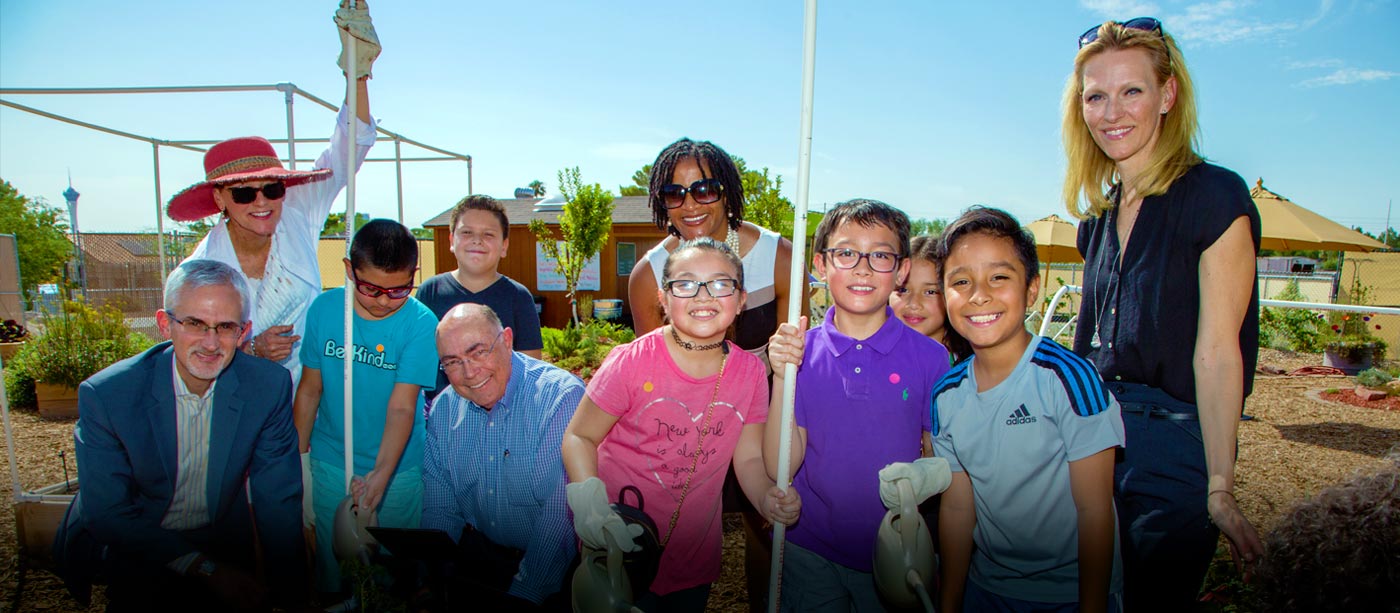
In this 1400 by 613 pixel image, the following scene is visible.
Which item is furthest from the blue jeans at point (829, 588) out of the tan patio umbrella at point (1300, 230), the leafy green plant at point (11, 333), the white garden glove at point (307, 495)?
the tan patio umbrella at point (1300, 230)

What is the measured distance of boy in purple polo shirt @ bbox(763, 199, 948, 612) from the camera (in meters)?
2.11

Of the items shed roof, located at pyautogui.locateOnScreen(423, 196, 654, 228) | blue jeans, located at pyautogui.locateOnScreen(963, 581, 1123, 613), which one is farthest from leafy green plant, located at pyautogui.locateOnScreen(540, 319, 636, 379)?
blue jeans, located at pyautogui.locateOnScreen(963, 581, 1123, 613)

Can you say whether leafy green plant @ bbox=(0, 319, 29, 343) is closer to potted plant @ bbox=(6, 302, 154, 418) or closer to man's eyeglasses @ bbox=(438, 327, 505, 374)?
potted plant @ bbox=(6, 302, 154, 418)

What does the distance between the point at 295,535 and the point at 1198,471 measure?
3.13 metres

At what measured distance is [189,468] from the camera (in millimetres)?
2426

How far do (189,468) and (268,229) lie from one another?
1.17 m

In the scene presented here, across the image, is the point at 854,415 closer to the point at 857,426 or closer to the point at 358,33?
the point at 857,426

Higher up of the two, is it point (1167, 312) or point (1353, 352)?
point (1167, 312)

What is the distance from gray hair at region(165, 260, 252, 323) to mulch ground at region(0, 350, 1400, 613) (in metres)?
2.41

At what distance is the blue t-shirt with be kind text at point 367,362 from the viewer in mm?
2707

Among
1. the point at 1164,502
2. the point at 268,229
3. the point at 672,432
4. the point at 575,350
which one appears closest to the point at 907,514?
the point at 1164,502

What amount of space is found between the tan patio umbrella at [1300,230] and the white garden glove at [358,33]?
15013 mm

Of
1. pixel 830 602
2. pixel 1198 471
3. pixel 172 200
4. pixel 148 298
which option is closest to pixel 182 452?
pixel 172 200

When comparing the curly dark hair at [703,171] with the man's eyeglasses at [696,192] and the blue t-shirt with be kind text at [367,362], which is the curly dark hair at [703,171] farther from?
the blue t-shirt with be kind text at [367,362]
